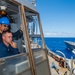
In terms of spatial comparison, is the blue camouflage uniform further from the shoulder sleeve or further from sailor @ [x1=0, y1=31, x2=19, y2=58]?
the shoulder sleeve

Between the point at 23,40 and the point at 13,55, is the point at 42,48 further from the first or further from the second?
the point at 13,55

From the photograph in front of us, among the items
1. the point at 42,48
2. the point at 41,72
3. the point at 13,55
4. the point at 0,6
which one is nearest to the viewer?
the point at 13,55

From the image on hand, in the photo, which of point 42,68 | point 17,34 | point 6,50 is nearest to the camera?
point 6,50

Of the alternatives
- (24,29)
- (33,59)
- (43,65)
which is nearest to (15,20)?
(24,29)

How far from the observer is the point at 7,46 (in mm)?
4094

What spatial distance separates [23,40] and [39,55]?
31.9 inches

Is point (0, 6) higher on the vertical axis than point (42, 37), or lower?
higher

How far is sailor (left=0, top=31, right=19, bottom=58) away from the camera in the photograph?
3.90 metres

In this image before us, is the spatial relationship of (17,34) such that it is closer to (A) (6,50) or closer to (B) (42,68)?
(A) (6,50)

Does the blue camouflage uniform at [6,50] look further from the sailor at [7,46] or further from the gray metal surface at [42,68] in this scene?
the gray metal surface at [42,68]

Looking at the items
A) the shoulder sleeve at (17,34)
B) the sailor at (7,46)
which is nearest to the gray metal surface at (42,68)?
the shoulder sleeve at (17,34)

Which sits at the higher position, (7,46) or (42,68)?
(7,46)

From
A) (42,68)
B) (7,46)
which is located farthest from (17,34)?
(42,68)

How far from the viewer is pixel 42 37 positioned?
5.89m
